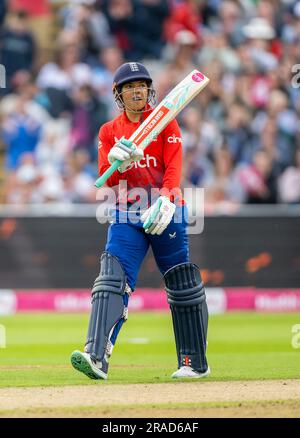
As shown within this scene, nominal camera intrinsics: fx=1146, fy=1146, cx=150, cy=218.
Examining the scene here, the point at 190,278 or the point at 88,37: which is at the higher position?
the point at 88,37

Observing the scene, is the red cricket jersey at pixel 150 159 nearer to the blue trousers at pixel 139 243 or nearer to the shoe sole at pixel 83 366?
the blue trousers at pixel 139 243

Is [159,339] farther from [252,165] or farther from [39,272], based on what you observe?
[252,165]

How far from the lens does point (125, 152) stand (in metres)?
6.63

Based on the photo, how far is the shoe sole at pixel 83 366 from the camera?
21.4 ft

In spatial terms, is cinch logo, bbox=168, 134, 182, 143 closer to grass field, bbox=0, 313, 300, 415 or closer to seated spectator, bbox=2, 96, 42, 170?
grass field, bbox=0, 313, 300, 415

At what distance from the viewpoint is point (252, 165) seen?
13617 mm

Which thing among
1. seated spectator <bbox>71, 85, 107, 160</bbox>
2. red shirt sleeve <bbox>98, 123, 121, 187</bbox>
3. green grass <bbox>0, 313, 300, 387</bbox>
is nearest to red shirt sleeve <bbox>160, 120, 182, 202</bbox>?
red shirt sleeve <bbox>98, 123, 121, 187</bbox>

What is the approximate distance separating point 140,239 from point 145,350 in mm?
2783

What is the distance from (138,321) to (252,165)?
8.46 ft

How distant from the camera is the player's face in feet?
22.6

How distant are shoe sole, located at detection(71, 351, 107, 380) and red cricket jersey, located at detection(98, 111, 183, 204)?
42.5 inches

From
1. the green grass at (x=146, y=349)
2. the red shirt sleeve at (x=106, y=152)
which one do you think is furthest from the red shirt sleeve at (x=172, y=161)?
the green grass at (x=146, y=349)

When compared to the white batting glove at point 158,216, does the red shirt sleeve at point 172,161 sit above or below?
above
